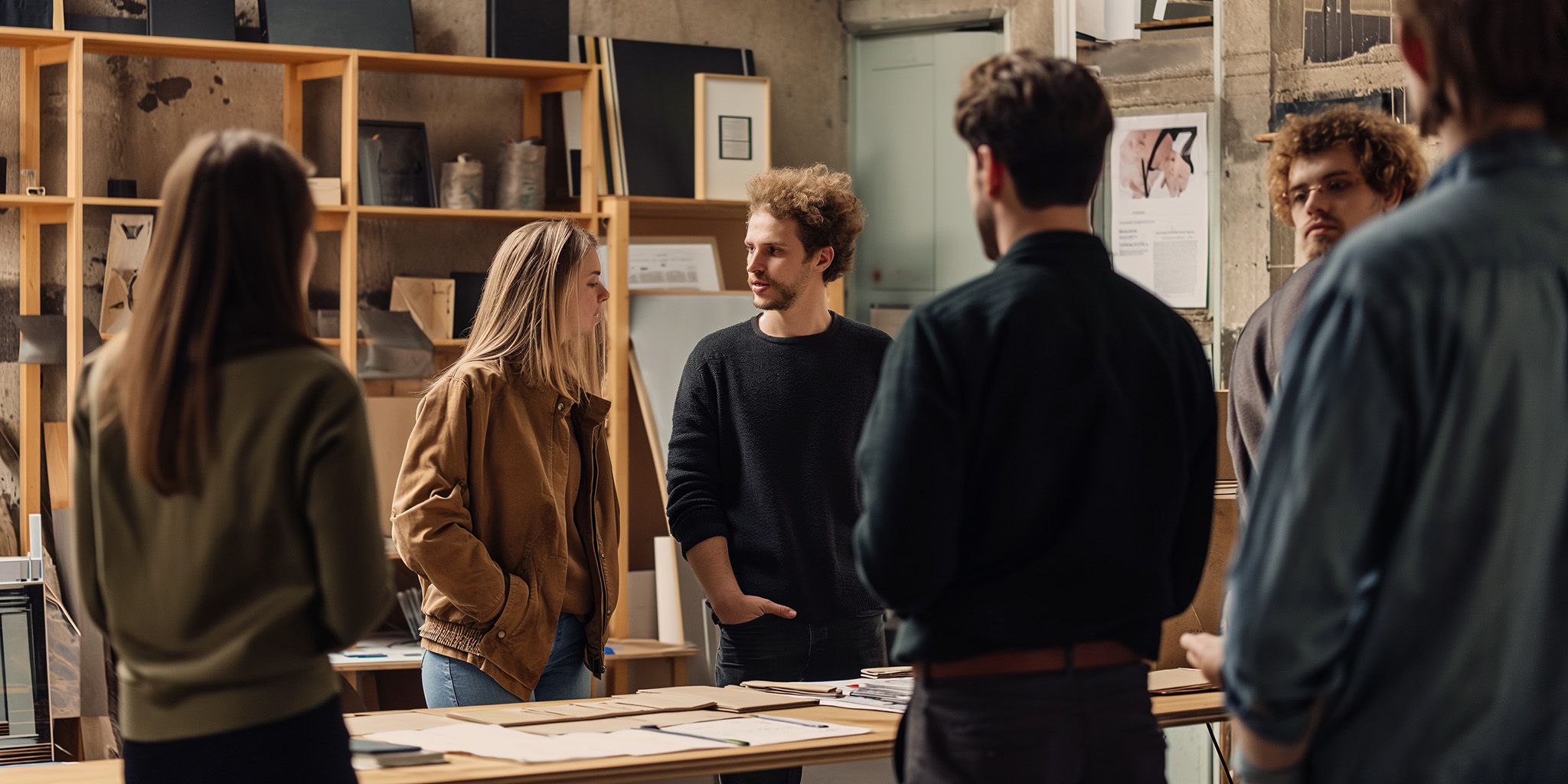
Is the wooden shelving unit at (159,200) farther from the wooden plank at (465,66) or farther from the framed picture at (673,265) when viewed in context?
the framed picture at (673,265)

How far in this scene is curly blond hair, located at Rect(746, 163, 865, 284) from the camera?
9.78 ft

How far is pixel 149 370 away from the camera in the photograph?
1.37m

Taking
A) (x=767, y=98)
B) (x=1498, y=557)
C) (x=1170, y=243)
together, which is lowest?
(x=1498, y=557)

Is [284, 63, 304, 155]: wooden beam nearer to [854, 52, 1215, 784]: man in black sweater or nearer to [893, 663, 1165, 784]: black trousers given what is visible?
[854, 52, 1215, 784]: man in black sweater

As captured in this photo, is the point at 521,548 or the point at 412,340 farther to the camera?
the point at 412,340

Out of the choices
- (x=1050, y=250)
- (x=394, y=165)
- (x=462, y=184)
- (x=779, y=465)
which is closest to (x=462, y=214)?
(x=462, y=184)

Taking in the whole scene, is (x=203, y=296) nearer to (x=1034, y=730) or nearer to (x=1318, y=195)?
(x=1034, y=730)

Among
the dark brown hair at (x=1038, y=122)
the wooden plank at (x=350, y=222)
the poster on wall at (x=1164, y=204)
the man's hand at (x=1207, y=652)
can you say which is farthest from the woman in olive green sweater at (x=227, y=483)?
the poster on wall at (x=1164, y=204)

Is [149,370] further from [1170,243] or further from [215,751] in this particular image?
[1170,243]

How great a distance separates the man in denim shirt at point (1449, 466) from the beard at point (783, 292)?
184 centimetres

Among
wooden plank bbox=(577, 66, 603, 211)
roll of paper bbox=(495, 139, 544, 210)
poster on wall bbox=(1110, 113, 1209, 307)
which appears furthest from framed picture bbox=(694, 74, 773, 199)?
poster on wall bbox=(1110, 113, 1209, 307)

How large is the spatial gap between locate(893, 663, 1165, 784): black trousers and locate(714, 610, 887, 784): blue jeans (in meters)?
1.32

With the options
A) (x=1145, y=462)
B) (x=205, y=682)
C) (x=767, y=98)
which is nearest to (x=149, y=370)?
(x=205, y=682)

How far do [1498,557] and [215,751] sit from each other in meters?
1.24
